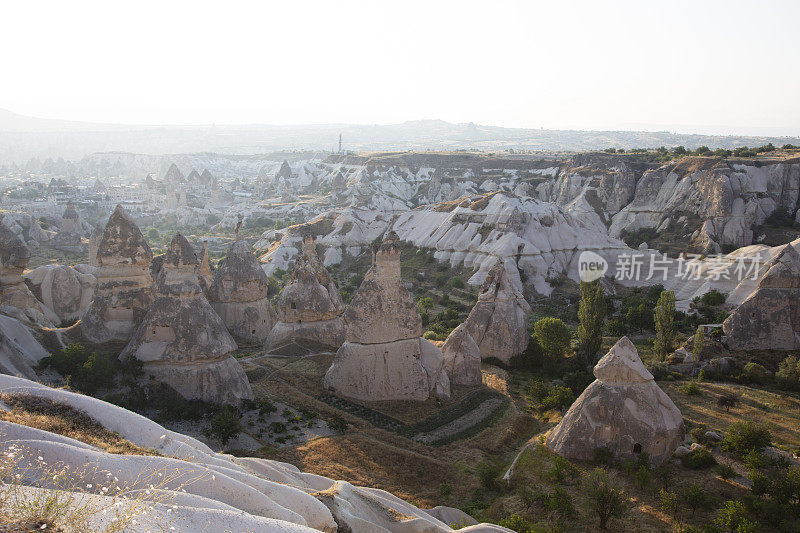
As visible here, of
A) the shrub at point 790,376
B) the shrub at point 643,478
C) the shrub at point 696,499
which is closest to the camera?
the shrub at point 696,499

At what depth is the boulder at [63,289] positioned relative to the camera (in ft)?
87.4

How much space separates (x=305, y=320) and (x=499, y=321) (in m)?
8.43

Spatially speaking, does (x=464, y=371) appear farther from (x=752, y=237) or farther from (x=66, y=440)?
(x=752, y=237)

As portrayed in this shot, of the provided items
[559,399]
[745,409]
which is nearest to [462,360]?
[559,399]

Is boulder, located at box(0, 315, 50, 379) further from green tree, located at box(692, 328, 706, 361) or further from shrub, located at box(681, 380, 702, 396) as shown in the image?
green tree, located at box(692, 328, 706, 361)

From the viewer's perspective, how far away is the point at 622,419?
14.5 m

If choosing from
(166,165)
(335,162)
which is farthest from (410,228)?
(166,165)

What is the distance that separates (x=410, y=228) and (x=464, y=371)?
3202 cm

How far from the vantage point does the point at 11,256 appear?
19.6 meters

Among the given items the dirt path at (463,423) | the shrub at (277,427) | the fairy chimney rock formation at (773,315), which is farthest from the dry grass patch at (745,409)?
the shrub at (277,427)

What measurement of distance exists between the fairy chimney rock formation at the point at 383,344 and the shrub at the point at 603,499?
7299mm

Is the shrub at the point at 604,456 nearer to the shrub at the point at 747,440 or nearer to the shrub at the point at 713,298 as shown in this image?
the shrub at the point at 747,440

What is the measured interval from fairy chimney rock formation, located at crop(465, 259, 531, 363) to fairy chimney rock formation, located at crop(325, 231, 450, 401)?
6272 millimetres

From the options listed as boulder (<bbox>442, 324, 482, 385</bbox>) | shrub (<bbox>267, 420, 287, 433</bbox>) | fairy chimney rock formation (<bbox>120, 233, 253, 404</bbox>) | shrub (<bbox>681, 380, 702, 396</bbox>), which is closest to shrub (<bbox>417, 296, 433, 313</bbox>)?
boulder (<bbox>442, 324, 482, 385</bbox>)
